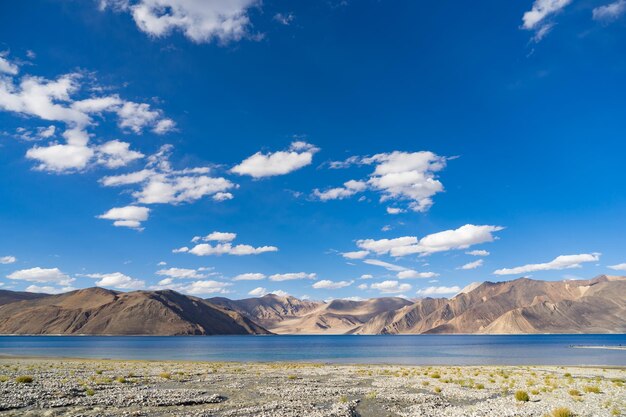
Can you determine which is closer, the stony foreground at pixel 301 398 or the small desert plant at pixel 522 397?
the stony foreground at pixel 301 398

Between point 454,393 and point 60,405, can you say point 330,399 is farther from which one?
point 60,405

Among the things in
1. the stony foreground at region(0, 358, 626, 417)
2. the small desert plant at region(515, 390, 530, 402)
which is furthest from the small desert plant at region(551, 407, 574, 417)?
the small desert plant at region(515, 390, 530, 402)

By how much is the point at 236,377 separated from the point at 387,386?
17.5 m

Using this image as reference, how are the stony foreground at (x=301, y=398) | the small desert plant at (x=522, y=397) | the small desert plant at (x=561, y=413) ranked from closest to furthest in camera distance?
the small desert plant at (x=561, y=413) < the stony foreground at (x=301, y=398) < the small desert plant at (x=522, y=397)

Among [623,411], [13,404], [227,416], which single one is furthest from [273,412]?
[623,411]

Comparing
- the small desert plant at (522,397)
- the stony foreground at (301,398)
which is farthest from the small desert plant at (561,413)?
the small desert plant at (522,397)

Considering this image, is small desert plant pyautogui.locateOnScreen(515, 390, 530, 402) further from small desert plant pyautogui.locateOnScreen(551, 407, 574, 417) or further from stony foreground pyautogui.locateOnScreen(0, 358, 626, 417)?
small desert plant pyautogui.locateOnScreen(551, 407, 574, 417)

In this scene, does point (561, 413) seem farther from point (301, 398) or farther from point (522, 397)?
point (301, 398)

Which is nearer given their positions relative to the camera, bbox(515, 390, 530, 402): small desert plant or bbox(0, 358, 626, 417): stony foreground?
bbox(0, 358, 626, 417): stony foreground

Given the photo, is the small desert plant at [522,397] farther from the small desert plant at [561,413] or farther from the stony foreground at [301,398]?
the small desert plant at [561,413]

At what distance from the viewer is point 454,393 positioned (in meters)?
37.1

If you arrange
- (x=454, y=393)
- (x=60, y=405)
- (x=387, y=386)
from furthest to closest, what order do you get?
(x=387, y=386) < (x=454, y=393) < (x=60, y=405)

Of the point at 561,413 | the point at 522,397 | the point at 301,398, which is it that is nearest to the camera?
the point at 561,413

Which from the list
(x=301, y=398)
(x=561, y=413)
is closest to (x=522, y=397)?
(x=561, y=413)
